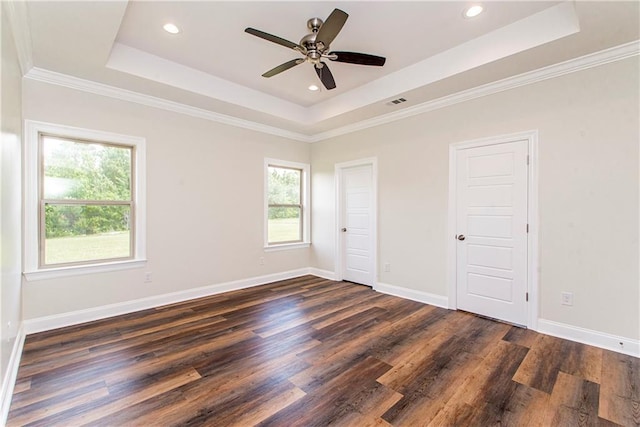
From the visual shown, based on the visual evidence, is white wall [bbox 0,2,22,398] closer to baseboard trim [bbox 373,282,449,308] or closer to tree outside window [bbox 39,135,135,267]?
tree outside window [bbox 39,135,135,267]

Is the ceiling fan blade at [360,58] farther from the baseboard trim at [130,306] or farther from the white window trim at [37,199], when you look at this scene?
the baseboard trim at [130,306]

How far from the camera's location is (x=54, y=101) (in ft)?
10.7

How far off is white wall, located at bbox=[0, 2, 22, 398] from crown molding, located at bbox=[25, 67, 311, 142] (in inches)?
22.2

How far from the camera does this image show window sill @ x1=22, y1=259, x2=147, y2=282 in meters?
3.12

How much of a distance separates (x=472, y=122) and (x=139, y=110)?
4.24 meters

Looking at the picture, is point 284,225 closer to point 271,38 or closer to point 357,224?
point 357,224

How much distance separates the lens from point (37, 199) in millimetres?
3133

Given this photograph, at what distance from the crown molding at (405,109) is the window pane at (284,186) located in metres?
0.81

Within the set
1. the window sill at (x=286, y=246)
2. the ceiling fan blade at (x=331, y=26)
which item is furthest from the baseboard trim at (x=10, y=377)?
the ceiling fan blade at (x=331, y=26)

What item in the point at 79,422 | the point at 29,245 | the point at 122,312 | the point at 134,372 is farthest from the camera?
the point at 122,312

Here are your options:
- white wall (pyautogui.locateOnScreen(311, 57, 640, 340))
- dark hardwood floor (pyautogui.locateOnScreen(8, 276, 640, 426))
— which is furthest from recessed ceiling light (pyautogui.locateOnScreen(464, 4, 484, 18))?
dark hardwood floor (pyautogui.locateOnScreen(8, 276, 640, 426))

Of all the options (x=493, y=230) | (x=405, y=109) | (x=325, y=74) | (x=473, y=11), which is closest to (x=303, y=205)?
(x=405, y=109)

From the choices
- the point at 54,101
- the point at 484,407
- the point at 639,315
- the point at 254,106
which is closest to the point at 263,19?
the point at 254,106

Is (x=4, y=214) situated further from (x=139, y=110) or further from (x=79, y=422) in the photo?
(x=139, y=110)
